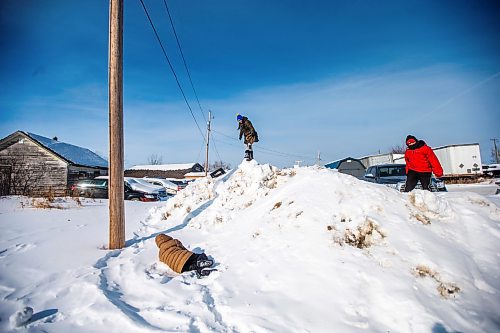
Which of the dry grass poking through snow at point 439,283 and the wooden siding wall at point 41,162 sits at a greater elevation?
the wooden siding wall at point 41,162

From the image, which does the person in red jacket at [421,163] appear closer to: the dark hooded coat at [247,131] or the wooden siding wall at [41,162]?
the dark hooded coat at [247,131]

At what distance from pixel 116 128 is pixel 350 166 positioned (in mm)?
28042

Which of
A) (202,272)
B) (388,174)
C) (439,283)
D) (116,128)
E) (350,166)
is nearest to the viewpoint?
(439,283)

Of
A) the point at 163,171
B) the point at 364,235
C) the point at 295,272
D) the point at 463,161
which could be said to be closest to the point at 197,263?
the point at 295,272

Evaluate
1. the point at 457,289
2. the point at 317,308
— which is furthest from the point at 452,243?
the point at 317,308

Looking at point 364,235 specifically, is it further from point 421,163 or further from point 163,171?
point 163,171

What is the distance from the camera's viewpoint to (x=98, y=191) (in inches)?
553

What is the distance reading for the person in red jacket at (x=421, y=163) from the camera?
19.4 feet

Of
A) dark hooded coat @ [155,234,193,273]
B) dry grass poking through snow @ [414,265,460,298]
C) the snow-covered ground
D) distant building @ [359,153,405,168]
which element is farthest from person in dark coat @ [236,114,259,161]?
distant building @ [359,153,405,168]

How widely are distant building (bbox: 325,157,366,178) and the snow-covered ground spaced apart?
23.9 meters

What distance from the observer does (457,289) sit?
9.37 ft

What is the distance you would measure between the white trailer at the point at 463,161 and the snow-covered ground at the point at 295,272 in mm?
22654

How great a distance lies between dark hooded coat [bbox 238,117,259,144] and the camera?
953 centimetres

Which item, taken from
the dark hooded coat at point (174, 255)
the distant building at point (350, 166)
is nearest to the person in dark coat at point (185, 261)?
the dark hooded coat at point (174, 255)
